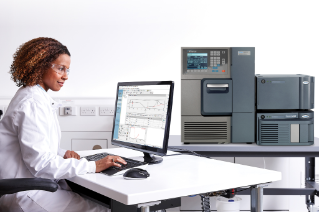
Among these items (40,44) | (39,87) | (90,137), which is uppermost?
→ (40,44)

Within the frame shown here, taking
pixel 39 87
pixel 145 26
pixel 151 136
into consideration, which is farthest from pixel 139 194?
pixel 145 26

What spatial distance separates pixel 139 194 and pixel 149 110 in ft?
1.78

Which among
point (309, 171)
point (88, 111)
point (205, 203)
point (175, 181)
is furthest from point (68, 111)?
point (309, 171)

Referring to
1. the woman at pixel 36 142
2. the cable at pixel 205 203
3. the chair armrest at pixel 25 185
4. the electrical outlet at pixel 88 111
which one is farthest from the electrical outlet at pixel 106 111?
the chair armrest at pixel 25 185

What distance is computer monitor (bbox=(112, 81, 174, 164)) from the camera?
1397 mm

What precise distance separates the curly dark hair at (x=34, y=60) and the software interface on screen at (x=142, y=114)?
1.28 ft

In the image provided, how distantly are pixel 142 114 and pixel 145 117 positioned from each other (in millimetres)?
25

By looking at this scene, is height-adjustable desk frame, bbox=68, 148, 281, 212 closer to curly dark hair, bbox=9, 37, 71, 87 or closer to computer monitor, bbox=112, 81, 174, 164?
computer monitor, bbox=112, 81, 174, 164

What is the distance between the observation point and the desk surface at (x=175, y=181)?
1011 mm

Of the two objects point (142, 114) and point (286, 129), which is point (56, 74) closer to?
point (142, 114)

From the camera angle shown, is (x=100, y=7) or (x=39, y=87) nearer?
(x=39, y=87)

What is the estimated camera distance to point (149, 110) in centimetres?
146

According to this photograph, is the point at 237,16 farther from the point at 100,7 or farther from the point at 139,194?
the point at 139,194

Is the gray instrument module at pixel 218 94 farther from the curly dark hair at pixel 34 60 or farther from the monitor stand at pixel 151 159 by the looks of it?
the curly dark hair at pixel 34 60
